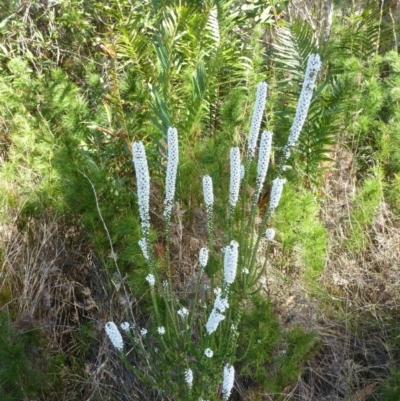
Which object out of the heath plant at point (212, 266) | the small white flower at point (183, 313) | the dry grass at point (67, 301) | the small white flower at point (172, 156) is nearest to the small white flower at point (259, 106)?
the heath plant at point (212, 266)

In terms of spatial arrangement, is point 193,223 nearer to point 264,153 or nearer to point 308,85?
point 264,153

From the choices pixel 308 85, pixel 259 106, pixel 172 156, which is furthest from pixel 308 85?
pixel 172 156

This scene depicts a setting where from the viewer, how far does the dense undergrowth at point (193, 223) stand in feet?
7.47

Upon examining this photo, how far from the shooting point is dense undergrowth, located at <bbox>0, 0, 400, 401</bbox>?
7.47ft

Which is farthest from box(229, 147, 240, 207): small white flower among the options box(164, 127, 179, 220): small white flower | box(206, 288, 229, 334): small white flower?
box(206, 288, 229, 334): small white flower

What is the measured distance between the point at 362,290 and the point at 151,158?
1.26m

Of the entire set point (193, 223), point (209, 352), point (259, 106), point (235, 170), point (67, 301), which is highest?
point (259, 106)

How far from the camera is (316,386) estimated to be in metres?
2.31

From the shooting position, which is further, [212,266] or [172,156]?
[212,266]

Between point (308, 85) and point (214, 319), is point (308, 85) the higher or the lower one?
the higher one

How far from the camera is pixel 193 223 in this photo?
2.71m

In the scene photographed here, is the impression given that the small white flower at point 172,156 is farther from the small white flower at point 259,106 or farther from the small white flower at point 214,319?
the small white flower at point 214,319

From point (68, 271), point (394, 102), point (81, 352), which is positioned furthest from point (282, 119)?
point (81, 352)

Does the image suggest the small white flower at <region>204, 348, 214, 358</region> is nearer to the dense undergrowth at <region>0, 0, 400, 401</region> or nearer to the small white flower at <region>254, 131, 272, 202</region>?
the dense undergrowth at <region>0, 0, 400, 401</region>
